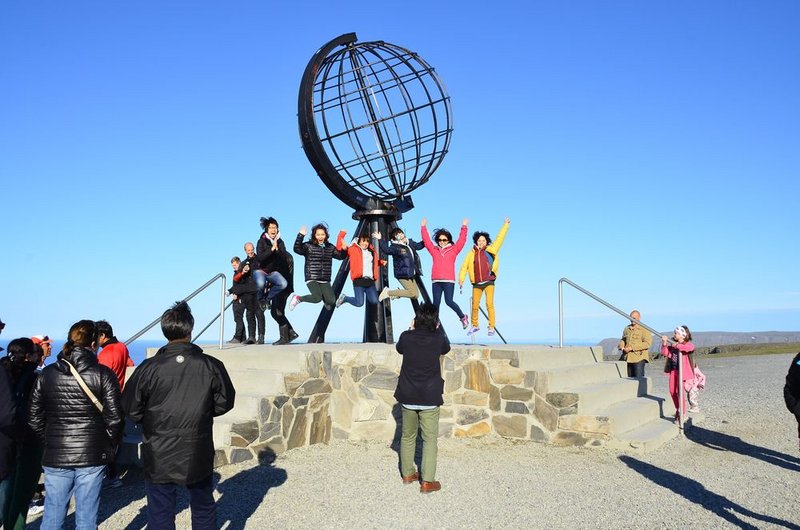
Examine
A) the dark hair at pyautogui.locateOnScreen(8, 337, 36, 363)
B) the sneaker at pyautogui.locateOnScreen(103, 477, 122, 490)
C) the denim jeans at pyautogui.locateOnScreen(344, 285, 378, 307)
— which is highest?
the denim jeans at pyautogui.locateOnScreen(344, 285, 378, 307)

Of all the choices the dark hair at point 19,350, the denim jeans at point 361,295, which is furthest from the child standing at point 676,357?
the dark hair at point 19,350

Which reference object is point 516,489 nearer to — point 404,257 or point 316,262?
point 404,257

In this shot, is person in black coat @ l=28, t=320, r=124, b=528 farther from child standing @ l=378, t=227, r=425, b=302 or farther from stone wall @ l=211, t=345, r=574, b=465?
child standing @ l=378, t=227, r=425, b=302

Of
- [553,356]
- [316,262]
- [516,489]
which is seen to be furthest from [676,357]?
[316,262]

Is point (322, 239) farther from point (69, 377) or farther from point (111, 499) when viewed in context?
point (69, 377)

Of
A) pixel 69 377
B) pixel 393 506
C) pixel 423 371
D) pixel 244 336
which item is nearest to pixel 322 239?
pixel 244 336

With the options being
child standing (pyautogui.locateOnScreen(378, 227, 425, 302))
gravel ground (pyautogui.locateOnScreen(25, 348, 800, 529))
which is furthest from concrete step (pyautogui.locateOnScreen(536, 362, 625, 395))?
child standing (pyautogui.locateOnScreen(378, 227, 425, 302))

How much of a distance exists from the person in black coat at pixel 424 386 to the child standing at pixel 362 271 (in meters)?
3.82

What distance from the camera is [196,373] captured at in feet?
12.8

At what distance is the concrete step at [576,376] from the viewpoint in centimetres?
781

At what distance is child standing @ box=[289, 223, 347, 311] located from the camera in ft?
30.9

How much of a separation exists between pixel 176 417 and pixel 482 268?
20.9 ft

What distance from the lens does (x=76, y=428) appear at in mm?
4055

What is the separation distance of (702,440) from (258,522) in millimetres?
5669
